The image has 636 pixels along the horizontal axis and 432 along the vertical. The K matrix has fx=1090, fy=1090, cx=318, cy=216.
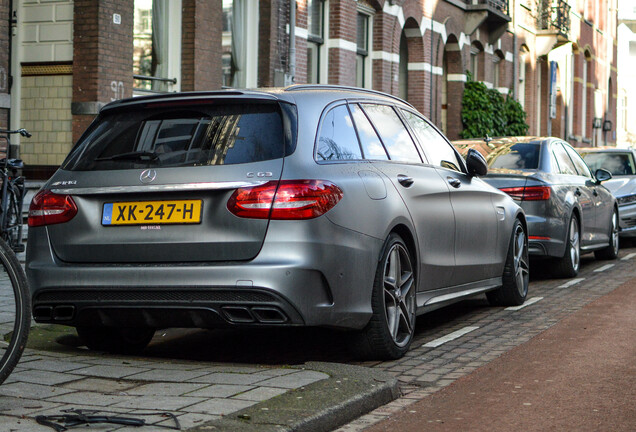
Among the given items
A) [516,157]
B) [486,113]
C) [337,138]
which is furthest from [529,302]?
[486,113]

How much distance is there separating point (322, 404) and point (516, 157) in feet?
24.1

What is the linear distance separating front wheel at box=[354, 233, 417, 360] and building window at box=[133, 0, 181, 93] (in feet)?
32.1

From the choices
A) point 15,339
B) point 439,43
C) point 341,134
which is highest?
point 439,43

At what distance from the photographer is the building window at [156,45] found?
15914 mm

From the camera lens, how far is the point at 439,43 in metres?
27.3

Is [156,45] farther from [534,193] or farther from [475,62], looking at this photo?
[475,62]

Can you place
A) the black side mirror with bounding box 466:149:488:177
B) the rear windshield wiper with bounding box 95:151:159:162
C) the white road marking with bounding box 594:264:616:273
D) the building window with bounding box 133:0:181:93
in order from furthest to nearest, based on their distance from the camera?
the building window with bounding box 133:0:181:93 → the white road marking with bounding box 594:264:616:273 → the black side mirror with bounding box 466:149:488:177 → the rear windshield wiper with bounding box 95:151:159:162

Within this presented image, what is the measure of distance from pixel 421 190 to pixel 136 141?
192cm

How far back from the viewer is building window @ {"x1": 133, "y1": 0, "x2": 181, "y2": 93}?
15.9 m

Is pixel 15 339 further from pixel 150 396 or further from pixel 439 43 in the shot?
pixel 439 43

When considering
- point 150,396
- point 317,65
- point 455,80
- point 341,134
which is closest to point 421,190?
point 341,134

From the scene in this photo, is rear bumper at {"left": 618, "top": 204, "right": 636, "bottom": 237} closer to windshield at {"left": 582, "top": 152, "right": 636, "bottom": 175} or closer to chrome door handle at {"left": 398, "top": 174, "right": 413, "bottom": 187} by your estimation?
windshield at {"left": 582, "top": 152, "right": 636, "bottom": 175}

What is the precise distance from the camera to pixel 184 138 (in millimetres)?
6074

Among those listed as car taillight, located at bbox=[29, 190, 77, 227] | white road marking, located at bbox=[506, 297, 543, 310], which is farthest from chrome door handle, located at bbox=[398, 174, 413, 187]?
white road marking, located at bbox=[506, 297, 543, 310]
